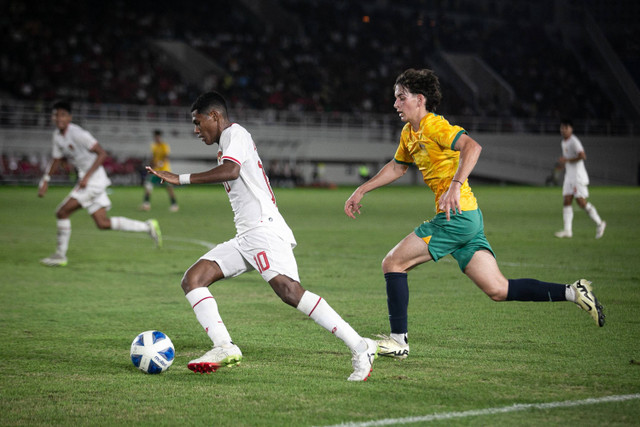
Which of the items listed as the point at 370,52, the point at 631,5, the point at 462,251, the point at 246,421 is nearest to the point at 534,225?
the point at 462,251

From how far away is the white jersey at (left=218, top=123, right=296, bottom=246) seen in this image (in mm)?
5887

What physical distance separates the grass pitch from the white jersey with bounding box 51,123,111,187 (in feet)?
4.51

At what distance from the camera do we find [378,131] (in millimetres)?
50125

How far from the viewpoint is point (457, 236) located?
6223mm

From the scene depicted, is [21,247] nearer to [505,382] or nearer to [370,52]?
[505,382]

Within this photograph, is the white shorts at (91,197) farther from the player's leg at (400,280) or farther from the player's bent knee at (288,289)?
the player's bent knee at (288,289)

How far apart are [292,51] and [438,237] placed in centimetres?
4787

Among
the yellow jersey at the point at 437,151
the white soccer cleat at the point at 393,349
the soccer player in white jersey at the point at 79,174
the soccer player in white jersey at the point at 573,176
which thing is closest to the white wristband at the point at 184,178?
the yellow jersey at the point at 437,151

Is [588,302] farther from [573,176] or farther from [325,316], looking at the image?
[573,176]

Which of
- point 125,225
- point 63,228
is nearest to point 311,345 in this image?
point 63,228

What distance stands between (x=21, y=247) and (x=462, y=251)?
10.9 meters

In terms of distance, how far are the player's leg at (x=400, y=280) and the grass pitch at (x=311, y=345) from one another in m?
0.17

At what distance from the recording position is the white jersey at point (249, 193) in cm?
589

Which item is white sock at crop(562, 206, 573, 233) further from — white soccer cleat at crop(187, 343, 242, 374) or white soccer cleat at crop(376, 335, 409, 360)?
white soccer cleat at crop(187, 343, 242, 374)
